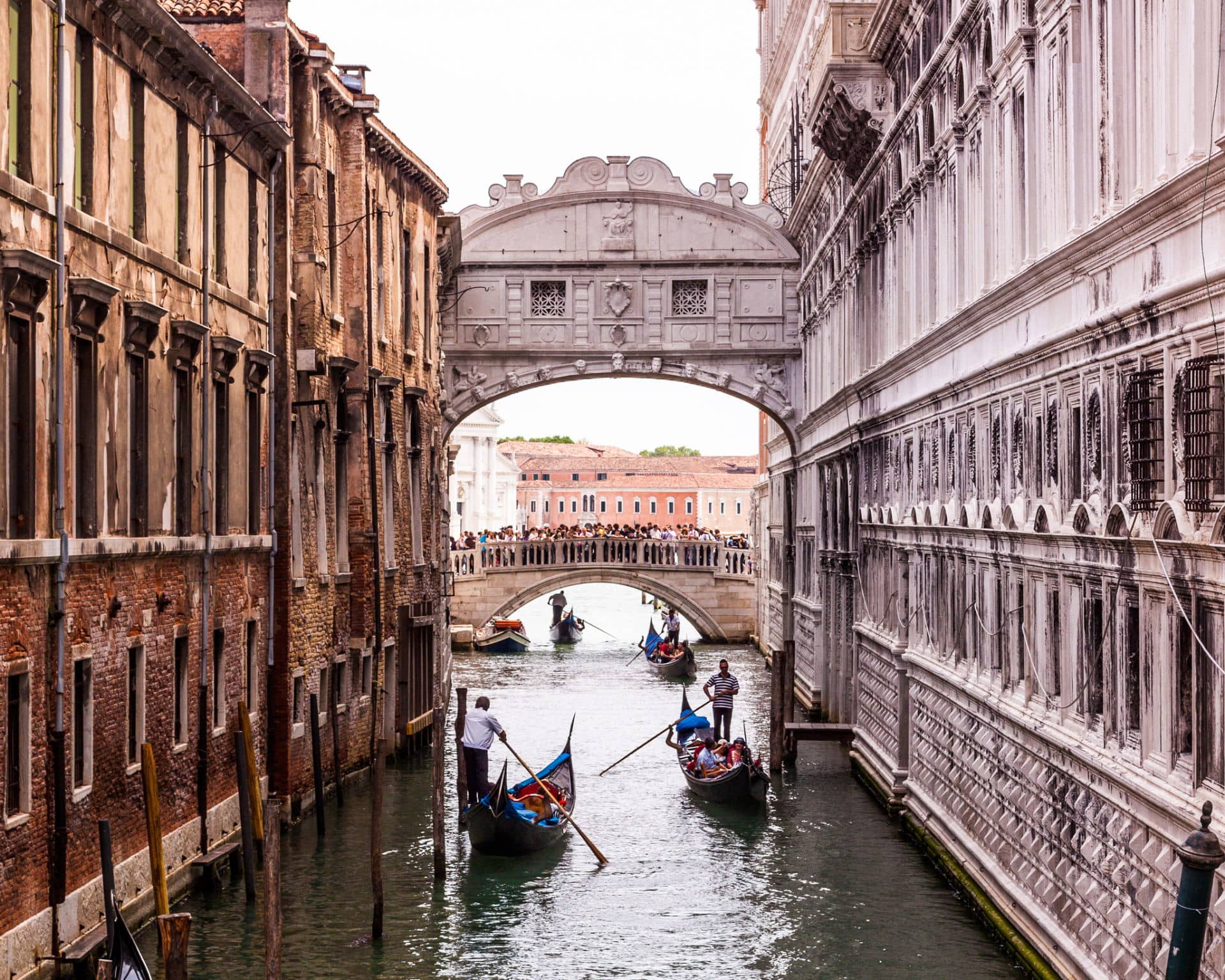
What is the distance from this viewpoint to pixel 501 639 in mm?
37312

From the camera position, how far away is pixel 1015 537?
11.1 metres

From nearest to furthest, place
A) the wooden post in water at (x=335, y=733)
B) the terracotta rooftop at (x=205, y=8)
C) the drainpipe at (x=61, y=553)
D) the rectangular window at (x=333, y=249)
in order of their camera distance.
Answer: the drainpipe at (x=61, y=553) → the terracotta rooftop at (x=205, y=8) → the wooden post in water at (x=335, y=733) → the rectangular window at (x=333, y=249)

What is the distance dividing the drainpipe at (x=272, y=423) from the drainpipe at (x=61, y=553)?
476 centimetres

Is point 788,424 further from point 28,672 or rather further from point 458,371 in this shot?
point 28,672

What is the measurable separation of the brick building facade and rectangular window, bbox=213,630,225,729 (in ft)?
0.21

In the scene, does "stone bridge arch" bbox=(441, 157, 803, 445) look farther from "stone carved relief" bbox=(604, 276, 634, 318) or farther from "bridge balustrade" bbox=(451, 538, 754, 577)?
"bridge balustrade" bbox=(451, 538, 754, 577)

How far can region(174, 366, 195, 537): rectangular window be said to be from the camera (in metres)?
11.9

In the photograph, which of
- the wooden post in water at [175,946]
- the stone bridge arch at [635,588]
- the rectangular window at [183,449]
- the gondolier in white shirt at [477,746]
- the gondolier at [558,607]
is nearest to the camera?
the wooden post in water at [175,946]

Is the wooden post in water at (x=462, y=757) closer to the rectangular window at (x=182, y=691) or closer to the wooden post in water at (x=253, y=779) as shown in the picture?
the wooden post in water at (x=253, y=779)

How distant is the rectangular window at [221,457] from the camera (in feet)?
42.4

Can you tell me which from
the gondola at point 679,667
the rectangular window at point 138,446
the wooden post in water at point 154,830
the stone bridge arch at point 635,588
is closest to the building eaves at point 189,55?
the rectangular window at point 138,446

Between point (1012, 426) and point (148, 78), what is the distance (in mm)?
5654

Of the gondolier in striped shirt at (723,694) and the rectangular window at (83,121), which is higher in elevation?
the rectangular window at (83,121)

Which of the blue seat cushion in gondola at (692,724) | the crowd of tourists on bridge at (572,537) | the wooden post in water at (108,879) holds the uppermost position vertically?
the crowd of tourists on bridge at (572,537)
